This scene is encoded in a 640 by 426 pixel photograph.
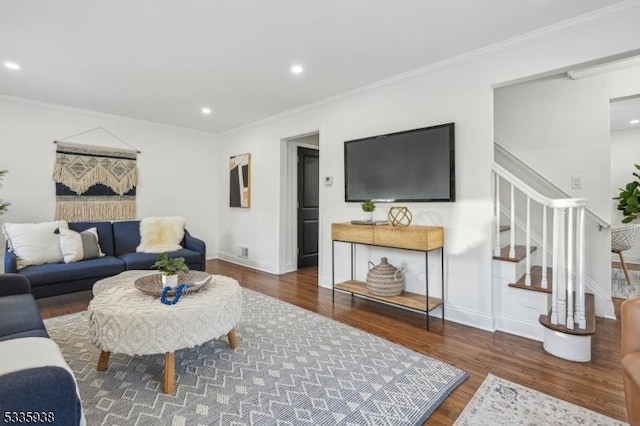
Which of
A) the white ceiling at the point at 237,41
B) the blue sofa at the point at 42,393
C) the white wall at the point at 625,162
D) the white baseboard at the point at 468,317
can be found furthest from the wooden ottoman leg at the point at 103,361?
the white wall at the point at 625,162

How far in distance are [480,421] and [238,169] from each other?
15.6ft

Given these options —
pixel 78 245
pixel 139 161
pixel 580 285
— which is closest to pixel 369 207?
pixel 580 285

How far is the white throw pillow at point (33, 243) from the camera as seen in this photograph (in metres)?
3.21

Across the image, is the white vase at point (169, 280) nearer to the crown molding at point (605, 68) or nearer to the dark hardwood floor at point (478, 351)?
the dark hardwood floor at point (478, 351)

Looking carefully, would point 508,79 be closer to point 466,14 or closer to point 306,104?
point 466,14

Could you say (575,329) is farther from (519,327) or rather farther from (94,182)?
(94,182)

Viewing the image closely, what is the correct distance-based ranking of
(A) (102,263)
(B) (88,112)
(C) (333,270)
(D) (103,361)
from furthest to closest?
(B) (88,112) < (C) (333,270) < (A) (102,263) < (D) (103,361)

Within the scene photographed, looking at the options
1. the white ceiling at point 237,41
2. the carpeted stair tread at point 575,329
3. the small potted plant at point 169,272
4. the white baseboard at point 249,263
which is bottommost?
the white baseboard at point 249,263

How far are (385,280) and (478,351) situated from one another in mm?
959

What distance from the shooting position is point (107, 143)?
4652 mm

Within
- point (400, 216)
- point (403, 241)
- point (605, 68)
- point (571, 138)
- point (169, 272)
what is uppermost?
point (605, 68)

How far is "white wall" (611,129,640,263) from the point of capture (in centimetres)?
555

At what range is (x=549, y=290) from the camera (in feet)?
8.07

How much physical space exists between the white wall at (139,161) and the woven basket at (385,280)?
12.5ft
